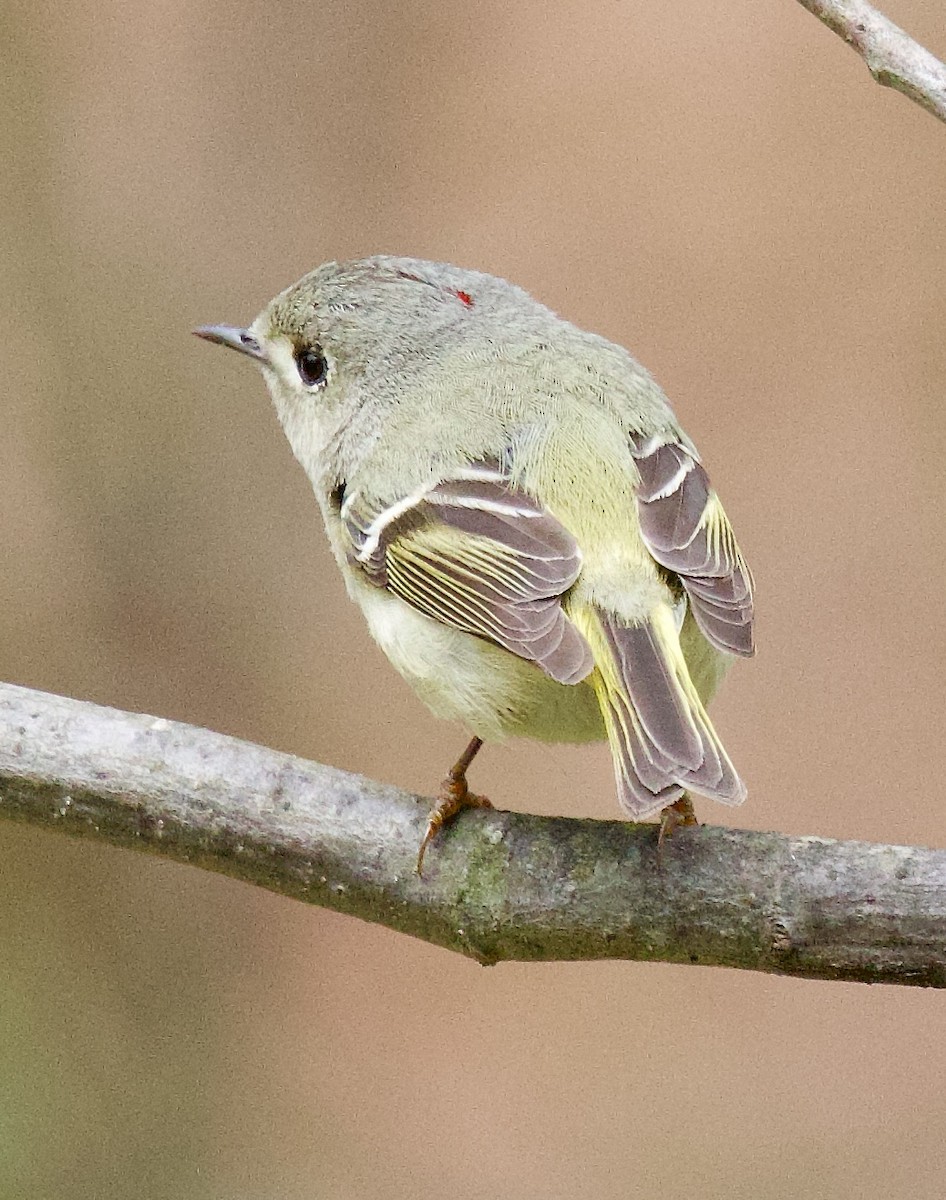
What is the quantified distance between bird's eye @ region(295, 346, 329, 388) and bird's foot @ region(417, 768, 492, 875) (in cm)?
95

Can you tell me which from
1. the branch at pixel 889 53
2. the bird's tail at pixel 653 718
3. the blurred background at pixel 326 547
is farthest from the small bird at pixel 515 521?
the blurred background at pixel 326 547

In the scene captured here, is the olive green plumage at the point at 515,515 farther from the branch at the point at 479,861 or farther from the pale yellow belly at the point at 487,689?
the branch at the point at 479,861

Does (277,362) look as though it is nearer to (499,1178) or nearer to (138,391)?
(138,391)

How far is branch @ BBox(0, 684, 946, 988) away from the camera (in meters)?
1.96

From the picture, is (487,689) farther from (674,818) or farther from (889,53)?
(889,53)

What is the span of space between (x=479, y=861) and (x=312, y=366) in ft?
3.84

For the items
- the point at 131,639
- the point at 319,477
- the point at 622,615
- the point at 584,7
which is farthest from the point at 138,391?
the point at 622,615

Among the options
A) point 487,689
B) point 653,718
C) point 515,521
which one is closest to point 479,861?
point 487,689

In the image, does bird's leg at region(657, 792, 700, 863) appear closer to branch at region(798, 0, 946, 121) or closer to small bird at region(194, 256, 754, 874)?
small bird at region(194, 256, 754, 874)

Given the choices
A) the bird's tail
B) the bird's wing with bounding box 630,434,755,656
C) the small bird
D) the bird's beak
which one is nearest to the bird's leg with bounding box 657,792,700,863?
the small bird

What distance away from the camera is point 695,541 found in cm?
226

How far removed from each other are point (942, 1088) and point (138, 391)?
10.2ft

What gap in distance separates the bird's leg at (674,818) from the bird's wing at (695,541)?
240 mm

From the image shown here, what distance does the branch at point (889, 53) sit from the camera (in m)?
2.05
